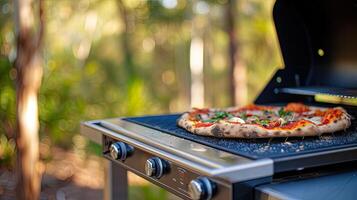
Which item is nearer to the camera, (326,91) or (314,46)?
(326,91)

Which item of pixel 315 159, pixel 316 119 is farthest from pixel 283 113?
pixel 315 159

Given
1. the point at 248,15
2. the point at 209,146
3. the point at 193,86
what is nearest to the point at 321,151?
the point at 209,146

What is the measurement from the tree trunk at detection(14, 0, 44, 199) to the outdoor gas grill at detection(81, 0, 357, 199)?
1018mm

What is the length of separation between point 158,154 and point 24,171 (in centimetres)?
192

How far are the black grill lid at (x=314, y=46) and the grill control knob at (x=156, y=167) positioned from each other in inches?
44.4

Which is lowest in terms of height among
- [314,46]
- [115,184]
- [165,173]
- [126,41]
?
[115,184]

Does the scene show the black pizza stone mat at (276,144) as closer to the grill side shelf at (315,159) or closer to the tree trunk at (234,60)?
the grill side shelf at (315,159)

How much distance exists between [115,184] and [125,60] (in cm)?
768

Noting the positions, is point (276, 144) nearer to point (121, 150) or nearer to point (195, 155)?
point (195, 155)

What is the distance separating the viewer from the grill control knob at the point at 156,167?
1533 millimetres

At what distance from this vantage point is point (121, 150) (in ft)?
6.03

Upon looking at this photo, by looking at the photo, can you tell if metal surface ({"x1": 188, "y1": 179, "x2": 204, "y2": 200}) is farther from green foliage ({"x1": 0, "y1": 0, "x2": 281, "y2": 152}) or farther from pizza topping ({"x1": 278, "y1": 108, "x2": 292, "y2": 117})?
green foliage ({"x1": 0, "y1": 0, "x2": 281, "y2": 152})

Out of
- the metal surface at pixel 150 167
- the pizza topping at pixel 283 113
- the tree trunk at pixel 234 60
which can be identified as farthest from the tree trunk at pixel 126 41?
the metal surface at pixel 150 167

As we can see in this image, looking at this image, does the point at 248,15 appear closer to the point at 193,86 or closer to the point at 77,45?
the point at 193,86
